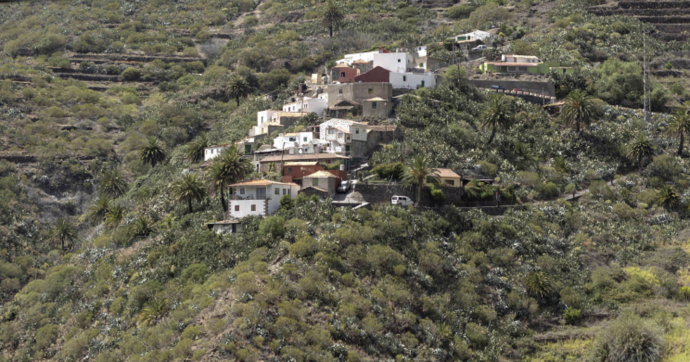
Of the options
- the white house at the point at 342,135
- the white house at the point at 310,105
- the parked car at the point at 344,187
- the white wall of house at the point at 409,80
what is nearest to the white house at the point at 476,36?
the white wall of house at the point at 409,80

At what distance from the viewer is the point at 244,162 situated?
58188 mm

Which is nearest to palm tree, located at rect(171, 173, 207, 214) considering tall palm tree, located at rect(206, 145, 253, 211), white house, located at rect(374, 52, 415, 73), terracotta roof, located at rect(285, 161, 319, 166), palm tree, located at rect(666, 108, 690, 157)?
tall palm tree, located at rect(206, 145, 253, 211)

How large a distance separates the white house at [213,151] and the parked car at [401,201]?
19.0 metres

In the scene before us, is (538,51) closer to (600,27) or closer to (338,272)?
(600,27)

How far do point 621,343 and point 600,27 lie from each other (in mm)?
64291

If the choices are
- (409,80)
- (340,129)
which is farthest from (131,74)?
(340,129)

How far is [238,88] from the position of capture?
321ft

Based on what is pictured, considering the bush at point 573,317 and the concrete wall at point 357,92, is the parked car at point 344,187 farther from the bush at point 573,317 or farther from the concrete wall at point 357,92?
the bush at point 573,317

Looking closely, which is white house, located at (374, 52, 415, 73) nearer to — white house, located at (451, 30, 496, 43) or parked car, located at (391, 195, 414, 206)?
white house, located at (451, 30, 496, 43)

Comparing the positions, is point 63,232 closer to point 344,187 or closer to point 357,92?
point 357,92

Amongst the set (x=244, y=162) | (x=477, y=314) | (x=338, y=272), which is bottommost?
(x=477, y=314)

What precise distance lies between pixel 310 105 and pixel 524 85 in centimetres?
2145

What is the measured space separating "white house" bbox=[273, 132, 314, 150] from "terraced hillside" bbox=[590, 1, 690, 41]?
57100mm

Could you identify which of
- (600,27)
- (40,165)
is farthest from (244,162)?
(600,27)
